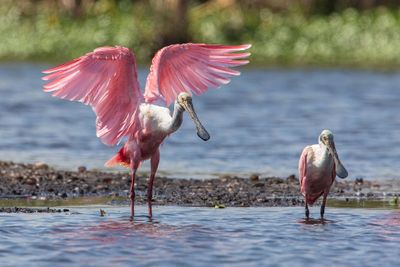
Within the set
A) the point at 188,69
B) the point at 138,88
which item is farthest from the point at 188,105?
the point at 188,69

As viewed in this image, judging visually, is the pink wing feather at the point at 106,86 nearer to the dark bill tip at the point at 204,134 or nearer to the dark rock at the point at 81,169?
the dark bill tip at the point at 204,134

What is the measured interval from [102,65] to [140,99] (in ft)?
1.56

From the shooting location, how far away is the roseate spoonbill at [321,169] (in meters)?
10.1

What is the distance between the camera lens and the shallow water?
8273 mm

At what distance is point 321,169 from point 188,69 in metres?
1.64

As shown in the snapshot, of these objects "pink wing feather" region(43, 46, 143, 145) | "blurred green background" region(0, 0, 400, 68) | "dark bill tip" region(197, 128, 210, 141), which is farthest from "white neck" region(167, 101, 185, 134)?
"blurred green background" region(0, 0, 400, 68)

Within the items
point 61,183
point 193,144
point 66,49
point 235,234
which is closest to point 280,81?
point 66,49

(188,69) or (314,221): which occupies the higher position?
(188,69)

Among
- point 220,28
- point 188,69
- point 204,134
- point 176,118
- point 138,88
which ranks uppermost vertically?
point 220,28

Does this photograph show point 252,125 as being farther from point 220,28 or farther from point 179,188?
point 220,28

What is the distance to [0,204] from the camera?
1066cm

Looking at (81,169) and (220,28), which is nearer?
(81,169)

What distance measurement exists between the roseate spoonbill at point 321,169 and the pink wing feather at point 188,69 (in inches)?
42.4

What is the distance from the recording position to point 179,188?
38.9ft
